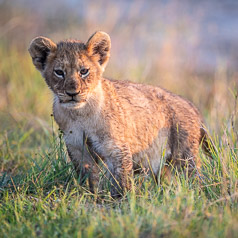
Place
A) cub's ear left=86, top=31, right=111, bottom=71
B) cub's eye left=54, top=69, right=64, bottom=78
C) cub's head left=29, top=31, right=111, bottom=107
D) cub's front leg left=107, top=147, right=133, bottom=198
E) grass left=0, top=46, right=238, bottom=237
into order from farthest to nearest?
1. cub's ear left=86, top=31, right=111, bottom=71
2. cub's front leg left=107, top=147, right=133, bottom=198
3. cub's eye left=54, top=69, right=64, bottom=78
4. cub's head left=29, top=31, right=111, bottom=107
5. grass left=0, top=46, right=238, bottom=237

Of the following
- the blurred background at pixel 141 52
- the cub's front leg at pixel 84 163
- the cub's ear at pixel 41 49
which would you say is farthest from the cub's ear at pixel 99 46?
the blurred background at pixel 141 52

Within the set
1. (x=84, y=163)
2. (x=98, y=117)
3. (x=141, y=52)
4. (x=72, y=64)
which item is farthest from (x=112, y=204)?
(x=141, y=52)

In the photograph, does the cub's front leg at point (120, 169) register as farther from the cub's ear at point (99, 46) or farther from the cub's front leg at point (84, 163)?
the cub's ear at point (99, 46)

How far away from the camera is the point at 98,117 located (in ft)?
19.8

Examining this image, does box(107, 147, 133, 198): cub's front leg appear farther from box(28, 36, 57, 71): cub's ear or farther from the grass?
box(28, 36, 57, 71): cub's ear

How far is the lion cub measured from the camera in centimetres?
589

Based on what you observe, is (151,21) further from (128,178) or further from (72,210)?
(72,210)

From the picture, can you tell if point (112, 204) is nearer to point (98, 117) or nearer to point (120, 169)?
point (120, 169)

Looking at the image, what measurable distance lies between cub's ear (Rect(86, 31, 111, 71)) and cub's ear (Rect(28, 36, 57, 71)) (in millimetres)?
441

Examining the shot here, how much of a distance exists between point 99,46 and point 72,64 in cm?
55

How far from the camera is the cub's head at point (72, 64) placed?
18.8 feet

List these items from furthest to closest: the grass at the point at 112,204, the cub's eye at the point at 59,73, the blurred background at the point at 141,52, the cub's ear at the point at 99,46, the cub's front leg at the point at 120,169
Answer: the blurred background at the point at 141,52
the cub's ear at the point at 99,46
the cub's front leg at the point at 120,169
the cub's eye at the point at 59,73
the grass at the point at 112,204

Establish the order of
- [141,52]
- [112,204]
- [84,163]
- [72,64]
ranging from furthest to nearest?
1. [141,52]
2. [84,163]
3. [72,64]
4. [112,204]

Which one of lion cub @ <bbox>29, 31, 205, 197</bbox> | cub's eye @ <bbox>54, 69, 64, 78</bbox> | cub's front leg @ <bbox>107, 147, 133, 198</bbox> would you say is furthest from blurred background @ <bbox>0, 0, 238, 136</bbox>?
cub's eye @ <bbox>54, 69, 64, 78</bbox>
